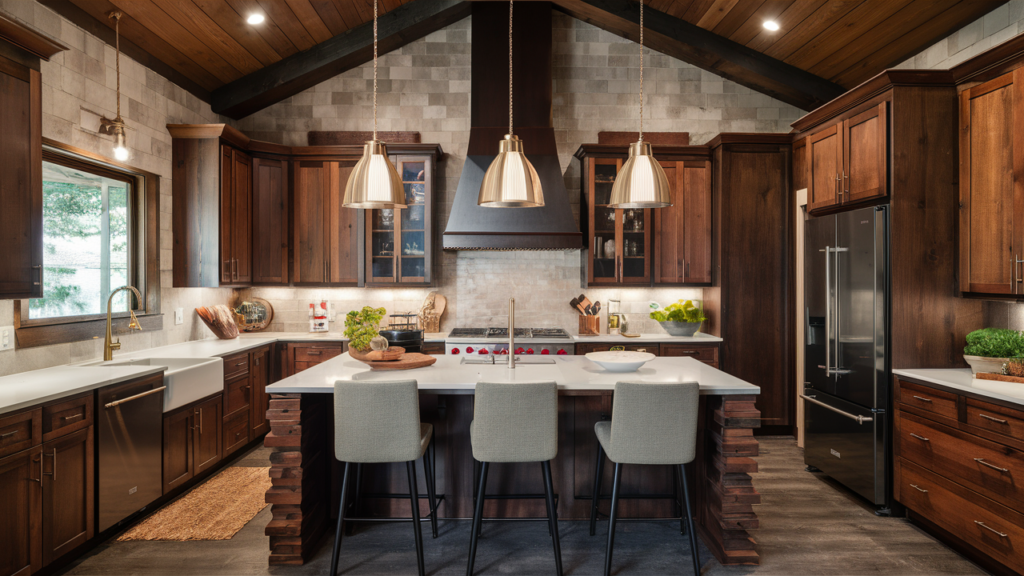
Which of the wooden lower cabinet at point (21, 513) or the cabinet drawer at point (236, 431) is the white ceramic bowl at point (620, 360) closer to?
the wooden lower cabinet at point (21, 513)

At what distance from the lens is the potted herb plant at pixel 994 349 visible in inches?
109

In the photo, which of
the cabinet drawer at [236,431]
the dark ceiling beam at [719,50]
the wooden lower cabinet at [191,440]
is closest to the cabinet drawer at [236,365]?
the wooden lower cabinet at [191,440]

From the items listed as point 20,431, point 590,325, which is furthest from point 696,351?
point 20,431

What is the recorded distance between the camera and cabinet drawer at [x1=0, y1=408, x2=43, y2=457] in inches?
84.2

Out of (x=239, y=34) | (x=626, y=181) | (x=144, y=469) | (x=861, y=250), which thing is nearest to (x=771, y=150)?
(x=861, y=250)

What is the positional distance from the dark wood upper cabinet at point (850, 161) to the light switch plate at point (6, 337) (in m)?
5.09

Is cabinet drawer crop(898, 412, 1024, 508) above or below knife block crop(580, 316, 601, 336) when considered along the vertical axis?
below

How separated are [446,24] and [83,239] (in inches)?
148

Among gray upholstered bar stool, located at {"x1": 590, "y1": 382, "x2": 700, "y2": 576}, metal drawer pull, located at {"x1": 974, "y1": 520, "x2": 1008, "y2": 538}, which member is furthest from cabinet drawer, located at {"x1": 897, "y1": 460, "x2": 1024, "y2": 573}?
gray upholstered bar stool, located at {"x1": 590, "y1": 382, "x2": 700, "y2": 576}

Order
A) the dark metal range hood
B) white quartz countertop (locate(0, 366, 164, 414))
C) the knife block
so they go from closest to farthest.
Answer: white quartz countertop (locate(0, 366, 164, 414)) → the dark metal range hood → the knife block

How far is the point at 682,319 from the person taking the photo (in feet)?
16.1

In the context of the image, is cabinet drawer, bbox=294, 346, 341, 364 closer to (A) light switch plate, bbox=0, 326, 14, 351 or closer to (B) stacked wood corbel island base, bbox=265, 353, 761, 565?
(B) stacked wood corbel island base, bbox=265, 353, 761, 565

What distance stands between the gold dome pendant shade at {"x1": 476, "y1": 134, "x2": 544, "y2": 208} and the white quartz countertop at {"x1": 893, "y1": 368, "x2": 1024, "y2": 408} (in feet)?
7.84

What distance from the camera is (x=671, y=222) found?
5.04 metres
